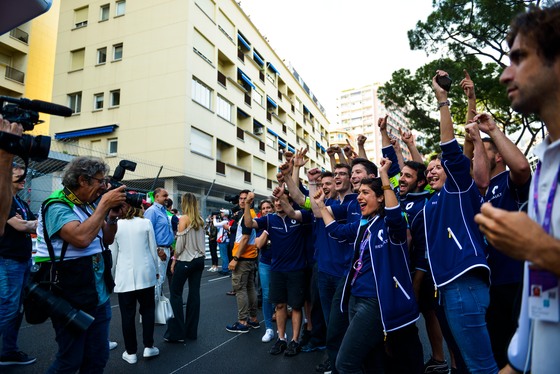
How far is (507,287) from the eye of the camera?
2.85 m

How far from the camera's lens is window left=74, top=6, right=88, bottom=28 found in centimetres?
2395

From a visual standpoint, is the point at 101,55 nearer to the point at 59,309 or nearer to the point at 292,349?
the point at 292,349

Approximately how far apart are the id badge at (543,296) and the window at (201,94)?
71.5 ft

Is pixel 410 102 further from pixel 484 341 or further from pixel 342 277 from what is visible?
pixel 484 341

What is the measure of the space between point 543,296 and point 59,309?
9.21ft

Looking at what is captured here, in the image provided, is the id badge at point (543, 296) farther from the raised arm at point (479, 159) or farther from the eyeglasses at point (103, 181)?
the eyeglasses at point (103, 181)

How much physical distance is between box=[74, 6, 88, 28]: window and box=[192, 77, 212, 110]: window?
898 cm

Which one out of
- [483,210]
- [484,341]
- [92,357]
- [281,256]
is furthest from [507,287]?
[92,357]

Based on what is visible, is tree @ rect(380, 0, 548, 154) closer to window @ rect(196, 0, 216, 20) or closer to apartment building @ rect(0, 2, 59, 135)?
window @ rect(196, 0, 216, 20)

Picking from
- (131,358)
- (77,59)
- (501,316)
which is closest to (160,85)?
(77,59)

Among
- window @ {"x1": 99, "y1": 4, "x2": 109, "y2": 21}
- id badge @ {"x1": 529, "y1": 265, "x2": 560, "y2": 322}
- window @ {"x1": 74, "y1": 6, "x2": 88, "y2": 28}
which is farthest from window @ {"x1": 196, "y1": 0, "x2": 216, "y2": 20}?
id badge @ {"x1": 529, "y1": 265, "x2": 560, "y2": 322}

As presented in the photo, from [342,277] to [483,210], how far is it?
2.95 meters

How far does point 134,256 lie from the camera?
15.7ft

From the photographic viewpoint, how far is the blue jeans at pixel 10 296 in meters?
4.02
